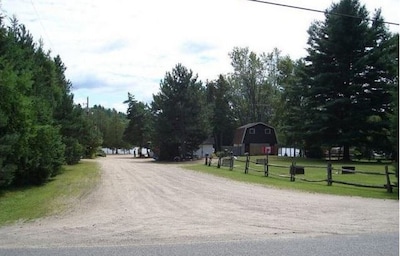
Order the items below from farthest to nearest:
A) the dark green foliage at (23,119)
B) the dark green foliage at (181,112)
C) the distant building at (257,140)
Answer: the distant building at (257,140)
the dark green foliage at (181,112)
the dark green foliage at (23,119)

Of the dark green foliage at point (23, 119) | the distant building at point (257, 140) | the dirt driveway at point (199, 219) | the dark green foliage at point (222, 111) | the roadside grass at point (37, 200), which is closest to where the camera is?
the dirt driveway at point (199, 219)

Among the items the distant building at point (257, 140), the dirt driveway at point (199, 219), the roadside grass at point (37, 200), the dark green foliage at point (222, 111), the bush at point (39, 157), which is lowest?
the roadside grass at point (37, 200)

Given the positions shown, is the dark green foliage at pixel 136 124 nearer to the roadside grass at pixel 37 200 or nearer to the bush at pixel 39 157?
the bush at pixel 39 157

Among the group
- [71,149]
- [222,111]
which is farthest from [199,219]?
[222,111]

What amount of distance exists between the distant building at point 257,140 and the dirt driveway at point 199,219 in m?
54.9

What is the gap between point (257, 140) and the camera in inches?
2916

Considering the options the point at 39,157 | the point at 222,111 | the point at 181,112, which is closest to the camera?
the point at 39,157

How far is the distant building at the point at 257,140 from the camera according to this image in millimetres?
73438

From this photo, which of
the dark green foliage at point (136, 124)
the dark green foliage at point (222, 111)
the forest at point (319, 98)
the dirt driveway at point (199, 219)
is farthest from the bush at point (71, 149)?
the dark green foliage at point (136, 124)

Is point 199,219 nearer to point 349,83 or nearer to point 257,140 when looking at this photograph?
point 349,83

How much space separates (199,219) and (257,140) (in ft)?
206

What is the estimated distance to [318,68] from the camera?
53.0 metres

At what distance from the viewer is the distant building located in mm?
73438

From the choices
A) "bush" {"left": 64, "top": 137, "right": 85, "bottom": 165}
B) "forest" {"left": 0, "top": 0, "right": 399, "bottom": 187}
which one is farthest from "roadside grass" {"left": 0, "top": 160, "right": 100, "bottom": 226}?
"bush" {"left": 64, "top": 137, "right": 85, "bottom": 165}
